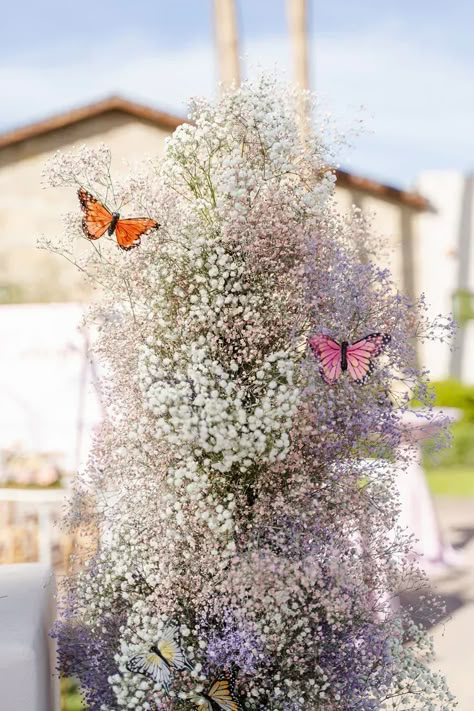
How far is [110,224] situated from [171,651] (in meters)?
1.18

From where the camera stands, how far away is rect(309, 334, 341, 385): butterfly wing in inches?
95.4

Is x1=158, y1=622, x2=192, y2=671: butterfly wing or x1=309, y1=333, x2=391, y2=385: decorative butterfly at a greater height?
x1=309, y1=333, x2=391, y2=385: decorative butterfly

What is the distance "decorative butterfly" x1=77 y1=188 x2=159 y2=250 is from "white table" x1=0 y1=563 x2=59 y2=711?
1.17 metres

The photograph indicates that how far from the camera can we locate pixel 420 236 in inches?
696

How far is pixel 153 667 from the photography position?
2.45m

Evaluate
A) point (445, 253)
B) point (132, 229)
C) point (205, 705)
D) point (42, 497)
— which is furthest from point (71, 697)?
point (445, 253)

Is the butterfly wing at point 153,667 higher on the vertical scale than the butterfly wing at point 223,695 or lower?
higher

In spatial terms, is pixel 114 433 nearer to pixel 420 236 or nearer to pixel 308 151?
pixel 308 151

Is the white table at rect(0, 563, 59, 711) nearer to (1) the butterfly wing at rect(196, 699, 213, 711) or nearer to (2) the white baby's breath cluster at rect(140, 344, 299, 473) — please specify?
(1) the butterfly wing at rect(196, 699, 213, 711)

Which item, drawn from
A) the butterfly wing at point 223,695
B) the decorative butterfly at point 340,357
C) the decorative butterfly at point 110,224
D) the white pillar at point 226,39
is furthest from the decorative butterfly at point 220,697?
the white pillar at point 226,39

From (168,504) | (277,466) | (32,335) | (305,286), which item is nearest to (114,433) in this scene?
(168,504)

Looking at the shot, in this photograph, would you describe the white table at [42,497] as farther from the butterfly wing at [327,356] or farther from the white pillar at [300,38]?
the white pillar at [300,38]

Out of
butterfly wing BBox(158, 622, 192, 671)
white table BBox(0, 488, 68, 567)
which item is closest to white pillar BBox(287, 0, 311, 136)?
white table BBox(0, 488, 68, 567)

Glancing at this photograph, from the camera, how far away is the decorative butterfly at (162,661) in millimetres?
2443
